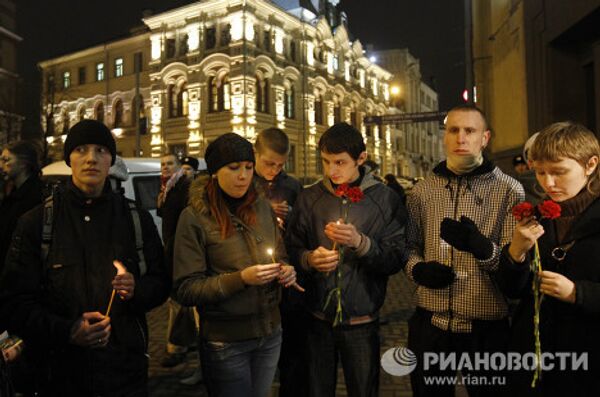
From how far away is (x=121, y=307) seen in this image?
2.57 metres

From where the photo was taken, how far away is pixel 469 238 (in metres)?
2.59

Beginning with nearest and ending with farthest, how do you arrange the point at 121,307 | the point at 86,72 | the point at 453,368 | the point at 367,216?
the point at 121,307 → the point at 453,368 → the point at 367,216 → the point at 86,72

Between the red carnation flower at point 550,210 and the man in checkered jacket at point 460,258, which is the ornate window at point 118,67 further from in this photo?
the red carnation flower at point 550,210

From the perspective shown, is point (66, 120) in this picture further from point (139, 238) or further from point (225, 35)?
point (139, 238)

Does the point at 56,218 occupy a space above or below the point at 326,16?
below

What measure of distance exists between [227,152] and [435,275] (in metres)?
1.53

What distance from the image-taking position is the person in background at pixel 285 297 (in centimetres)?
328

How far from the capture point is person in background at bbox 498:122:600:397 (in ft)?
7.27

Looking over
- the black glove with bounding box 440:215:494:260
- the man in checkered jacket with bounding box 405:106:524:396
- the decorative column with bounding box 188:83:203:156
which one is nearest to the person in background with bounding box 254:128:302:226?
the man in checkered jacket with bounding box 405:106:524:396

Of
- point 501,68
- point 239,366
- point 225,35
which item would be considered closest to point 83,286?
point 239,366

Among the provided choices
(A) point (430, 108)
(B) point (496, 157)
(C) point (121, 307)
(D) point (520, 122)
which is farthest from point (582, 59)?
(A) point (430, 108)

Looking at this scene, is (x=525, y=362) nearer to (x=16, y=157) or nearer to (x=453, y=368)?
(x=453, y=368)

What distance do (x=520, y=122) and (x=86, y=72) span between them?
43994 millimetres

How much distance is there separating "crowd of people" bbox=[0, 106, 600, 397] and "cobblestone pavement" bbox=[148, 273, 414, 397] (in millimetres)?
1681
